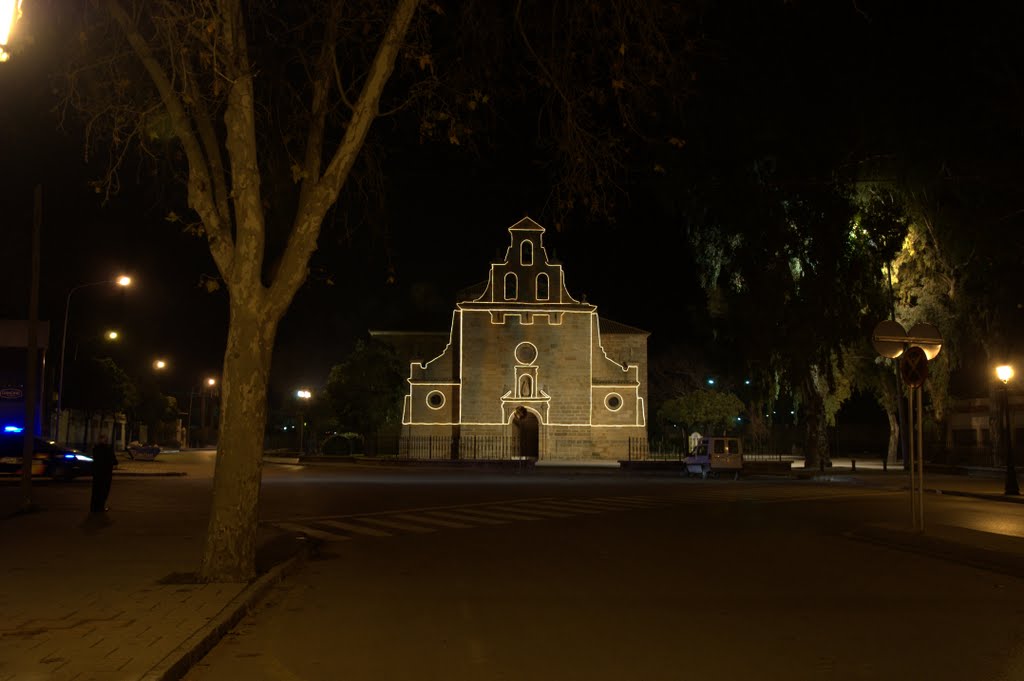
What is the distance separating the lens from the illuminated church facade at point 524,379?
60.9 m

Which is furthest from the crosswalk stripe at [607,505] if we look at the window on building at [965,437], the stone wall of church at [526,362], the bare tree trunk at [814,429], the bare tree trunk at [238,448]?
the window on building at [965,437]

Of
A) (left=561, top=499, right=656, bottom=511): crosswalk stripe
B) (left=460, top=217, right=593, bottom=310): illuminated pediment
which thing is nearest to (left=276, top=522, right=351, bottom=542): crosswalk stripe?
(left=561, top=499, right=656, bottom=511): crosswalk stripe

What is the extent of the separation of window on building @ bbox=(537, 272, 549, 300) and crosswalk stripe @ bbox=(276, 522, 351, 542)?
4399 centimetres

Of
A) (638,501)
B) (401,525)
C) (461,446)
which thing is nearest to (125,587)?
(401,525)

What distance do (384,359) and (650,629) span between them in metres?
55.9

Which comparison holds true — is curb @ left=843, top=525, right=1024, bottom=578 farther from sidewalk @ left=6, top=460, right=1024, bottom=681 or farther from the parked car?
the parked car

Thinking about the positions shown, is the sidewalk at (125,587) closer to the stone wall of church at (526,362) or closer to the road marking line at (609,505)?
the road marking line at (609,505)

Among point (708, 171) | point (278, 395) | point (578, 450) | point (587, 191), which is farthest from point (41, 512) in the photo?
point (278, 395)

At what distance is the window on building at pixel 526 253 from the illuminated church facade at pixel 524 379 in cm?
7

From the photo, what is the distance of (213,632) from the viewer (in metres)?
8.16

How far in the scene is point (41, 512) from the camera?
20078 millimetres

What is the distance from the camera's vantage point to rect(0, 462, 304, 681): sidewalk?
7.00 metres

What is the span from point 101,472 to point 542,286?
44.8 metres

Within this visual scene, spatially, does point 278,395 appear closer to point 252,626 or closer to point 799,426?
point 799,426
